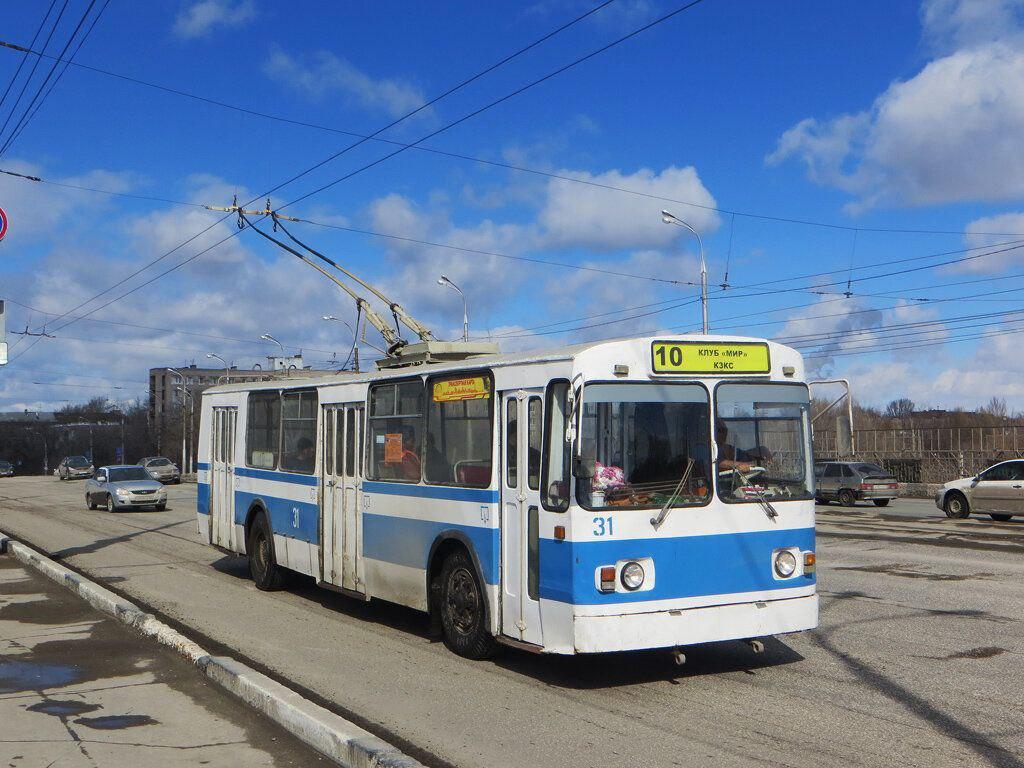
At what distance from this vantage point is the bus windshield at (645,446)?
7.77m

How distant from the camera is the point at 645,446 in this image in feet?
26.0

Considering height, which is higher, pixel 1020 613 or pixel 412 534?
pixel 412 534

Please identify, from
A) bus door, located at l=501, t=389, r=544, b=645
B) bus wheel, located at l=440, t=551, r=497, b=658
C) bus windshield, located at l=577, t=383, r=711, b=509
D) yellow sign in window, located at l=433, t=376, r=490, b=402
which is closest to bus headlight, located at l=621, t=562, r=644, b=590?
bus windshield, located at l=577, t=383, r=711, b=509

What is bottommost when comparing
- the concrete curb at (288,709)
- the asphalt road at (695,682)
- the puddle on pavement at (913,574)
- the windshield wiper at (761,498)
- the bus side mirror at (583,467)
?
the puddle on pavement at (913,574)

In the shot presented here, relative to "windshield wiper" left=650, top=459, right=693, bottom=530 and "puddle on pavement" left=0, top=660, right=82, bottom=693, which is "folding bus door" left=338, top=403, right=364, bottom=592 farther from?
"windshield wiper" left=650, top=459, right=693, bottom=530

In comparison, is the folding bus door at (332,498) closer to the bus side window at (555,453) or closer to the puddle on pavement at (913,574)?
the bus side window at (555,453)

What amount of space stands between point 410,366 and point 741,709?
16.6 feet

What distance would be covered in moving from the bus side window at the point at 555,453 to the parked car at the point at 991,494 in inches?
820

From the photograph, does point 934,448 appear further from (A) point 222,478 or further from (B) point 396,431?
(B) point 396,431

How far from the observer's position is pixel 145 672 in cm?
866

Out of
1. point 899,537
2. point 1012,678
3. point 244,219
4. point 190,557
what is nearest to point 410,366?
point 1012,678

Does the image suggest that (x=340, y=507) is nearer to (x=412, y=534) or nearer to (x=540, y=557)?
(x=412, y=534)

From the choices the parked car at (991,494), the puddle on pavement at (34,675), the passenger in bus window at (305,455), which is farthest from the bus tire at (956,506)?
the puddle on pavement at (34,675)

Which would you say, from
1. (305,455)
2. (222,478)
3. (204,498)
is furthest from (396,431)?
(204,498)
